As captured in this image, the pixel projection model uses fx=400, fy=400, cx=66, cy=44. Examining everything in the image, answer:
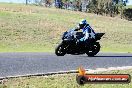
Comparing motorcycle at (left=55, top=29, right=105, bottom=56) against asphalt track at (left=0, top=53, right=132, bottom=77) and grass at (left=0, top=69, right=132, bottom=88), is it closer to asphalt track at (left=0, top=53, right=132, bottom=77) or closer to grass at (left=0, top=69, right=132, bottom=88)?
asphalt track at (left=0, top=53, right=132, bottom=77)

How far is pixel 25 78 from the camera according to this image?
1122 centimetres

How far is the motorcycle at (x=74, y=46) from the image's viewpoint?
1791 cm

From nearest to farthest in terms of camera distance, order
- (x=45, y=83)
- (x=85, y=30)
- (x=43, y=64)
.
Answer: (x=45, y=83) → (x=43, y=64) → (x=85, y=30)

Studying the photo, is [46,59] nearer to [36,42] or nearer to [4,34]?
[36,42]

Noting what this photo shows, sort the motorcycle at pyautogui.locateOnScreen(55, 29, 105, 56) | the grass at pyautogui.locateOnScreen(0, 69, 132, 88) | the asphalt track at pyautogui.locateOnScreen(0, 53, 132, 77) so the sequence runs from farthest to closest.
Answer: the motorcycle at pyautogui.locateOnScreen(55, 29, 105, 56)
the asphalt track at pyautogui.locateOnScreen(0, 53, 132, 77)
the grass at pyautogui.locateOnScreen(0, 69, 132, 88)

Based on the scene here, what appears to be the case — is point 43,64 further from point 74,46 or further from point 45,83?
point 74,46

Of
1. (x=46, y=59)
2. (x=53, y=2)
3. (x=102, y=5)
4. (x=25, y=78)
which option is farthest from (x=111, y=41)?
(x=53, y=2)

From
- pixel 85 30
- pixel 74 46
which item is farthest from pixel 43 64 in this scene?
pixel 85 30

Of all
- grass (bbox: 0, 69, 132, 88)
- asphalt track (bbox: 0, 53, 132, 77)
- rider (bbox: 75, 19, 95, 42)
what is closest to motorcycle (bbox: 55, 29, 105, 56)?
rider (bbox: 75, 19, 95, 42)

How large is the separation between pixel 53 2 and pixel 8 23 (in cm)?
8956

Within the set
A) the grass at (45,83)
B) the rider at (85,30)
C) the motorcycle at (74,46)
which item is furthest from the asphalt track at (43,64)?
the rider at (85,30)

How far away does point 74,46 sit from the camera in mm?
18250

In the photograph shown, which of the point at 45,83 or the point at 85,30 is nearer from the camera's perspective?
the point at 45,83

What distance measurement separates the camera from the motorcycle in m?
17.9
